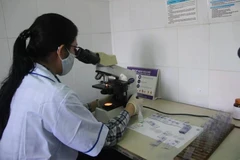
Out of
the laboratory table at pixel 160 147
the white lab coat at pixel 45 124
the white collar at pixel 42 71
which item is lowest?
the laboratory table at pixel 160 147

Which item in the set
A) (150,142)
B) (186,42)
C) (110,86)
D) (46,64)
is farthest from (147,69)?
(46,64)

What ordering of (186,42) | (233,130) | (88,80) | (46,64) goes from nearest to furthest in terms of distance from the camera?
(46,64) < (233,130) < (186,42) < (88,80)

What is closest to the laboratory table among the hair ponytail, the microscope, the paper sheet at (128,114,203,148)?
the paper sheet at (128,114,203,148)

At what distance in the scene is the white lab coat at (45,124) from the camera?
29.9 inches

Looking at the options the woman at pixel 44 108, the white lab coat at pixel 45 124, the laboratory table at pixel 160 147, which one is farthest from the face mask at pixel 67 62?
the laboratory table at pixel 160 147

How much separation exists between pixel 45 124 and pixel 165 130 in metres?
0.62

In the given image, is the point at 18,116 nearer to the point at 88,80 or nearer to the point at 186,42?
the point at 88,80

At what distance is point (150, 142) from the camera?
96 cm

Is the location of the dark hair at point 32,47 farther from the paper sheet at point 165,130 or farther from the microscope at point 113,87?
the paper sheet at point 165,130

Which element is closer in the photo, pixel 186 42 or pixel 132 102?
pixel 132 102

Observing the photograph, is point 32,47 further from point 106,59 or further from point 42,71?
point 106,59

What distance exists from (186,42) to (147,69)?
0.40 meters

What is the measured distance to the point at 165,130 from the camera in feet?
3.48

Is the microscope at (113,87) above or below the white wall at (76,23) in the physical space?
below
